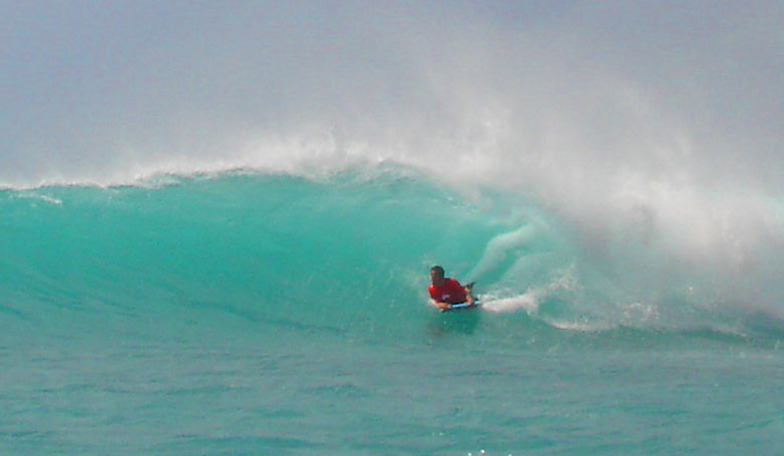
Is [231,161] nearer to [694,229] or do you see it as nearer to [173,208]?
[173,208]

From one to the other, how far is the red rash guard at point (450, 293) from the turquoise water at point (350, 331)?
0.16 metres

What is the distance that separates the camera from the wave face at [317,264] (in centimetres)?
1041

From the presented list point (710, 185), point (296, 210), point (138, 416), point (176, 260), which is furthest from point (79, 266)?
point (710, 185)

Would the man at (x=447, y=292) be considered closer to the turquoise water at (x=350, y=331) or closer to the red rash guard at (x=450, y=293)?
the red rash guard at (x=450, y=293)

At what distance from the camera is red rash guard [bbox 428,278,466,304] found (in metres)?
10.6

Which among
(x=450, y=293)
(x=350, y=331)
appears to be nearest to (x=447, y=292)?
(x=450, y=293)

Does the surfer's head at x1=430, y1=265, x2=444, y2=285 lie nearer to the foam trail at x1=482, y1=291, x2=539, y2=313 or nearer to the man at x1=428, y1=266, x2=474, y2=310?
the man at x1=428, y1=266, x2=474, y2=310

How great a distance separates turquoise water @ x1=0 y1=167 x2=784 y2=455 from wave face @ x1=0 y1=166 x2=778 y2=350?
0.03m

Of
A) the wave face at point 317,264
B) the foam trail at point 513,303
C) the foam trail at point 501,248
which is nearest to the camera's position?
the wave face at point 317,264

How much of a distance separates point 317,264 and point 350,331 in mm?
1960

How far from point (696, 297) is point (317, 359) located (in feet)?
16.1

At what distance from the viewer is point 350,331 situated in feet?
33.2

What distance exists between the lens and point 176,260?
11.9 m

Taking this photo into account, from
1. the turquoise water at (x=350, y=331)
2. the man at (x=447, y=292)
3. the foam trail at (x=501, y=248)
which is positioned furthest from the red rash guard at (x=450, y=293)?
the foam trail at (x=501, y=248)
